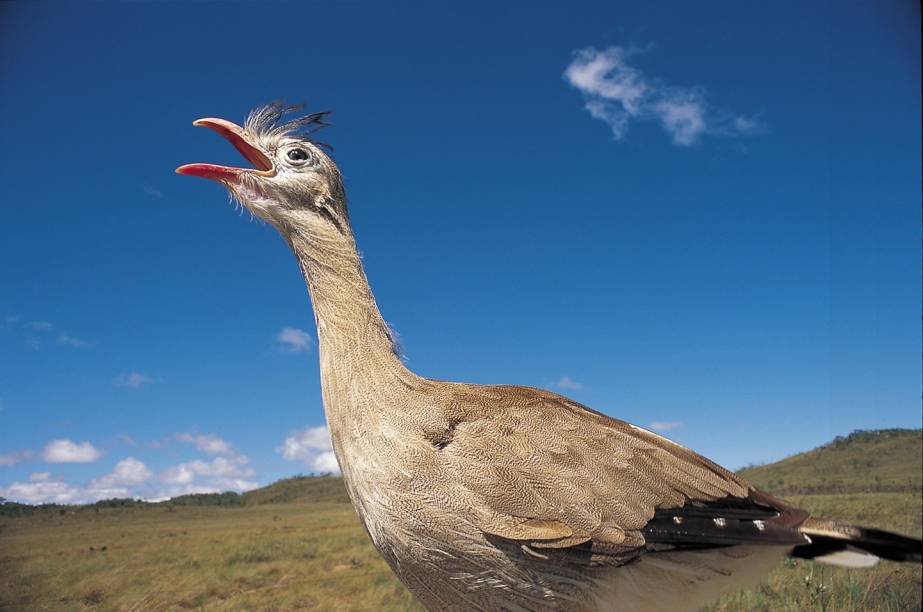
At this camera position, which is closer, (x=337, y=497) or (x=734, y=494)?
(x=734, y=494)

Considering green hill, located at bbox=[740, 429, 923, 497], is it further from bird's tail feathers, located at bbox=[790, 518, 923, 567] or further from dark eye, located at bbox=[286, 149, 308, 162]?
dark eye, located at bbox=[286, 149, 308, 162]

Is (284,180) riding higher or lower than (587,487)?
higher

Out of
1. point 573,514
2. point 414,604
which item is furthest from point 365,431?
point 414,604

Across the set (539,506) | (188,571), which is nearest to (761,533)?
(539,506)

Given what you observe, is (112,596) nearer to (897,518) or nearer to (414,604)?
(414,604)

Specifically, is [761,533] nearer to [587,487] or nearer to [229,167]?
[587,487]

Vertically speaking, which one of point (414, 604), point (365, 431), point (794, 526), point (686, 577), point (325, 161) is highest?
point (325, 161)

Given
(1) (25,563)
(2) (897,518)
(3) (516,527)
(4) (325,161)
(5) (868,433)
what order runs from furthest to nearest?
1. (5) (868,433)
2. (1) (25,563)
3. (2) (897,518)
4. (4) (325,161)
5. (3) (516,527)

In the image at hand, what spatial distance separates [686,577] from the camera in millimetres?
3656

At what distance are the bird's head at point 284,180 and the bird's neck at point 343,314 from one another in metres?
0.15

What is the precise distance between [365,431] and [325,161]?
7.20ft

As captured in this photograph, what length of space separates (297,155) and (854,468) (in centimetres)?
4227

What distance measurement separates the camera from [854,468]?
121ft

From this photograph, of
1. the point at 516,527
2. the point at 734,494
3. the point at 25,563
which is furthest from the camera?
the point at 25,563
